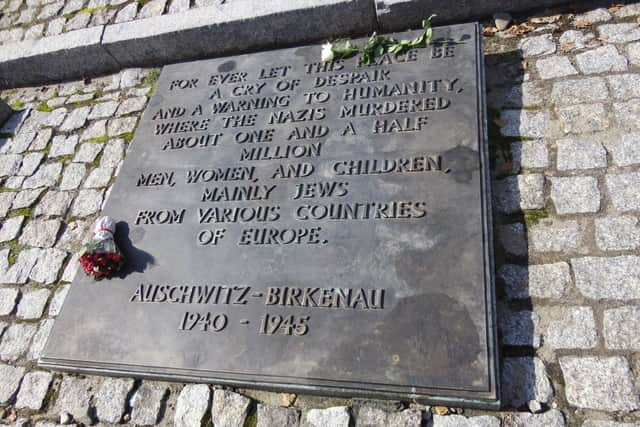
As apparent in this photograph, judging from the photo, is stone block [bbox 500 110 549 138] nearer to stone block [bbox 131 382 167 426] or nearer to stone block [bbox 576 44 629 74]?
stone block [bbox 576 44 629 74]

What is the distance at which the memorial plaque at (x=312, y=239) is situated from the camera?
99.9 inches

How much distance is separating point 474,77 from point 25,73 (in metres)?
4.76

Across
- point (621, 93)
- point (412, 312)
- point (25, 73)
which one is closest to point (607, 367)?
point (412, 312)

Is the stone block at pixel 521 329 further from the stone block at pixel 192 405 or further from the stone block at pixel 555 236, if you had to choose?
the stone block at pixel 192 405

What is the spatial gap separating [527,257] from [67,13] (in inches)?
220

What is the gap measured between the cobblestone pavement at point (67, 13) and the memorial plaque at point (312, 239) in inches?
70.7

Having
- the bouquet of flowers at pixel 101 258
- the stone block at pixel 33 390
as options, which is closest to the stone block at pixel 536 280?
the bouquet of flowers at pixel 101 258

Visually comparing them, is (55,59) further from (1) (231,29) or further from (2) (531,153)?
(2) (531,153)

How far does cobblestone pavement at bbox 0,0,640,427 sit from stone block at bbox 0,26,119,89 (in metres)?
1.11

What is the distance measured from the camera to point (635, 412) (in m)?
2.25

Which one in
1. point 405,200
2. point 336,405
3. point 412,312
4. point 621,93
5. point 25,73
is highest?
point 25,73

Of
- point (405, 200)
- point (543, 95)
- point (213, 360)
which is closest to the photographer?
point (213, 360)

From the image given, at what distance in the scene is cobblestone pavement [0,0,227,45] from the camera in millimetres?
5188

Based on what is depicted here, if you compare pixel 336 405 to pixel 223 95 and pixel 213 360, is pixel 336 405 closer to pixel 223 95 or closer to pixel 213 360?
pixel 213 360
